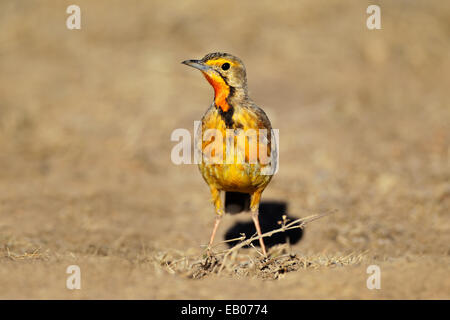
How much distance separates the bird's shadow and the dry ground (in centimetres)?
15

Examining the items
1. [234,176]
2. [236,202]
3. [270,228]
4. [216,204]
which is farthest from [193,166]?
[234,176]

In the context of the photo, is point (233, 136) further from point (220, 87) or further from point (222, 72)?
point (222, 72)

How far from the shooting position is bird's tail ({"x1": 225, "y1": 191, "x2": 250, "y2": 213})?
5.92 metres

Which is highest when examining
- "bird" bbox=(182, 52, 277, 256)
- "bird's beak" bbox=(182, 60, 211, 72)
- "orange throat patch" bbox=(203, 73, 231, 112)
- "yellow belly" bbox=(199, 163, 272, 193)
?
"bird's beak" bbox=(182, 60, 211, 72)

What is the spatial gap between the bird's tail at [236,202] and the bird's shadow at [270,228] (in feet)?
1.26

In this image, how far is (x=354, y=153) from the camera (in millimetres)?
9305

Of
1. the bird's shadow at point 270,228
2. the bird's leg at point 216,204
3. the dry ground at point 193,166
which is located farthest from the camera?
the bird's shadow at point 270,228

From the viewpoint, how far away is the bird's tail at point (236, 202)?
5918 mm

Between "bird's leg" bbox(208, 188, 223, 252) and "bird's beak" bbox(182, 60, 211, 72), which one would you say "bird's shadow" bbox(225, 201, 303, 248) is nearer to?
"bird's leg" bbox(208, 188, 223, 252)

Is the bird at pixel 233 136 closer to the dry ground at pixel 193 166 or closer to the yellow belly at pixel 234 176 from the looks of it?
the yellow belly at pixel 234 176

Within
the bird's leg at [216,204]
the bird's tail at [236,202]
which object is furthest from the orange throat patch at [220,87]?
the bird's tail at [236,202]

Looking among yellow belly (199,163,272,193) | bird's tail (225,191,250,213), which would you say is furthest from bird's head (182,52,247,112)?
bird's tail (225,191,250,213)

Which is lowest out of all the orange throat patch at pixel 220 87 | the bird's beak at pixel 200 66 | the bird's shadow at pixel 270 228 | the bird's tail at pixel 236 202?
the bird's shadow at pixel 270 228

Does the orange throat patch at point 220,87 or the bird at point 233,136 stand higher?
the orange throat patch at point 220,87
